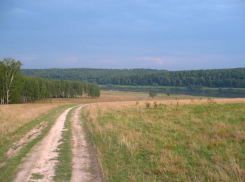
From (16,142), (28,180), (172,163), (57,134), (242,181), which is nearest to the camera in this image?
(242,181)

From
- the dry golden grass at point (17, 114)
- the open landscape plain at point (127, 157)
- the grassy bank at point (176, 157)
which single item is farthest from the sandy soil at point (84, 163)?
the dry golden grass at point (17, 114)

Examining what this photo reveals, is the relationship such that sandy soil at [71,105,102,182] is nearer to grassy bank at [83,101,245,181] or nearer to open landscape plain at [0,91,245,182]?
open landscape plain at [0,91,245,182]

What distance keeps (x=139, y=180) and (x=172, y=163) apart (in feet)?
4.67

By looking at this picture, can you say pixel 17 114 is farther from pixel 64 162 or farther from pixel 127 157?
pixel 127 157

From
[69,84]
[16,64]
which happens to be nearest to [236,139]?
[16,64]

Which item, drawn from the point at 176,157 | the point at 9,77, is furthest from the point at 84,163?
the point at 9,77

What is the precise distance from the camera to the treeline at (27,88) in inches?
1762

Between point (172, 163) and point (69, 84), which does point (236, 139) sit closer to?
point (172, 163)

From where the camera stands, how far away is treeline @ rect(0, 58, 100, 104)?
44.8 metres

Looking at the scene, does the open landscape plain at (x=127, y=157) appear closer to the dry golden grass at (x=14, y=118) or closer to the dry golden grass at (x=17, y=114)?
the dry golden grass at (x=14, y=118)

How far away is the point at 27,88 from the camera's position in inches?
2467

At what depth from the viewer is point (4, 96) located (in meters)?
46.2

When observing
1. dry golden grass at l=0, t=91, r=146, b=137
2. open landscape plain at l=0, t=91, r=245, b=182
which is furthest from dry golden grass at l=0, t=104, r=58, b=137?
open landscape plain at l=0, t=91, r=245, b=182

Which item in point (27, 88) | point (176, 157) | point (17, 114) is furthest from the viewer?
point (27, 88)
